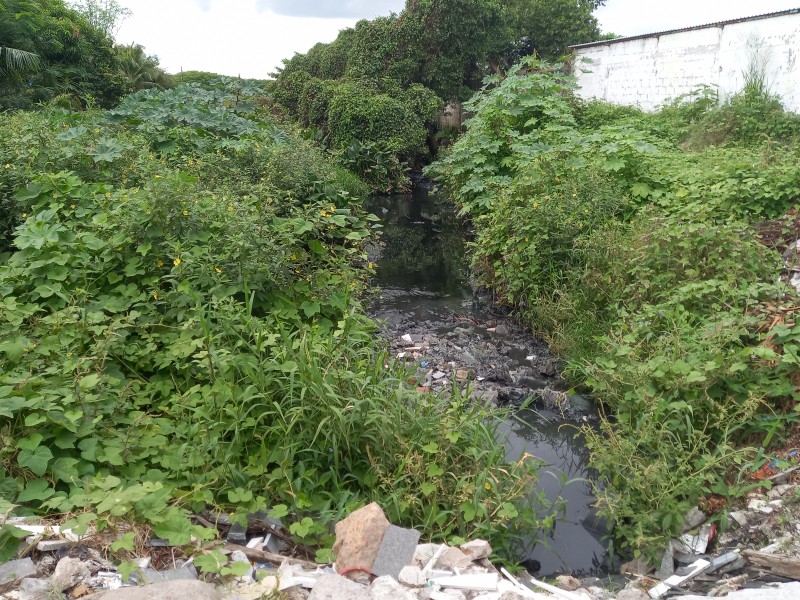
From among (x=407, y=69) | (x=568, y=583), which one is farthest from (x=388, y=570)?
(x=407, y=69)

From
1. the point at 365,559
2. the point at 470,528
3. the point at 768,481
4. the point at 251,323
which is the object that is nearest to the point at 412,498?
the point at 470,528

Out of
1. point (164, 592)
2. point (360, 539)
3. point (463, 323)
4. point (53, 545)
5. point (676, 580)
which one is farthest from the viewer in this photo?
point (463, 323)

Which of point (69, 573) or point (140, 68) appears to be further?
point (140, 68)

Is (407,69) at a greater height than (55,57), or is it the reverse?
(407,69)

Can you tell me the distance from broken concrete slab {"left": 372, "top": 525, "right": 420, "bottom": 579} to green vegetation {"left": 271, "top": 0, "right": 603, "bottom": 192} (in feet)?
41.3

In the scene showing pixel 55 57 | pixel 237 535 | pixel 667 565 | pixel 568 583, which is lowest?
pixel 568 583

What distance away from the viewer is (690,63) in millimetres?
12625

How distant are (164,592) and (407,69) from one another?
18.4 metres

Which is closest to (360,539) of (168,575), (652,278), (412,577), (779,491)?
(412,577)

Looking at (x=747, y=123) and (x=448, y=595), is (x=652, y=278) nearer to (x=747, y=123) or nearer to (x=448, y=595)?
(x=448, y=595)

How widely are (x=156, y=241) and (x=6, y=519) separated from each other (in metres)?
2.31

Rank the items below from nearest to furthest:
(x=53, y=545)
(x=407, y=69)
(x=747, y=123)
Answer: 1. (x=53, y=545)
2. (x=747, y=123)
3. (x=407, y=69)

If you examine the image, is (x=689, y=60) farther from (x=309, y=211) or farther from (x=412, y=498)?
(x=412, y=498)

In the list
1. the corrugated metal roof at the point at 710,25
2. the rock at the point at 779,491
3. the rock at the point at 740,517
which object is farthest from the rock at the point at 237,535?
the corrugated metal roof at the point at 710,25
